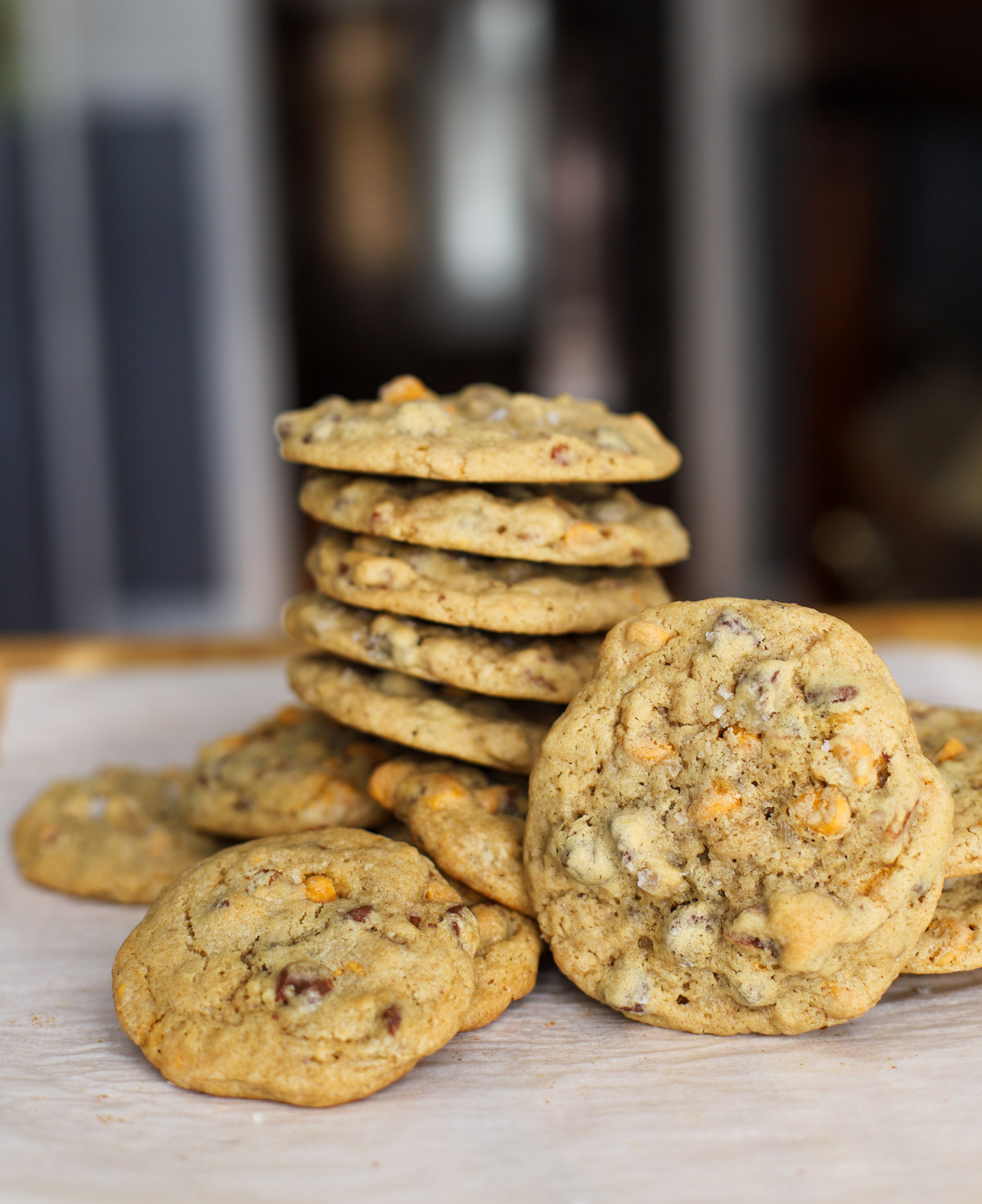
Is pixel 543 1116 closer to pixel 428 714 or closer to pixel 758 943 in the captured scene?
pixel 758 943

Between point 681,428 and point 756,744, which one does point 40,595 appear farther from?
point 756,744

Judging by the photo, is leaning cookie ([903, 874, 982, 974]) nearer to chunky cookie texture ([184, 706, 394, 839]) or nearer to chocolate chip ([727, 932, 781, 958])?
chocolate chip ([727, 932, 781, 958])

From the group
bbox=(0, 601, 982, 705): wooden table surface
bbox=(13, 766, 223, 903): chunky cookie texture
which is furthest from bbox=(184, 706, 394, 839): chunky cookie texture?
bbox=(0, 601, 982, 705): wooden table surface

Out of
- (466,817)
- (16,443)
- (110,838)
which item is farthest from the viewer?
(16,443)

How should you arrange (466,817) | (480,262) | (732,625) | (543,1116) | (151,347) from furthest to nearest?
1. (480,262)
2. (151,347)
3. (466,817)
4. (732,625)
5. (543,1116)

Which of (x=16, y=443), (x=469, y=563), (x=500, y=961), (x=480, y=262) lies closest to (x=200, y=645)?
(x=469, y=563)

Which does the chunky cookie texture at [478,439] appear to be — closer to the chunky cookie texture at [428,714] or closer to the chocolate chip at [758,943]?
the chunky cookie texture at [428,714]

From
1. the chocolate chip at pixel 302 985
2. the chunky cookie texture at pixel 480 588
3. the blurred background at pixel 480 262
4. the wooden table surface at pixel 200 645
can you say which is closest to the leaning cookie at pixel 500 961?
the chocolate chip at pixel 302 985
